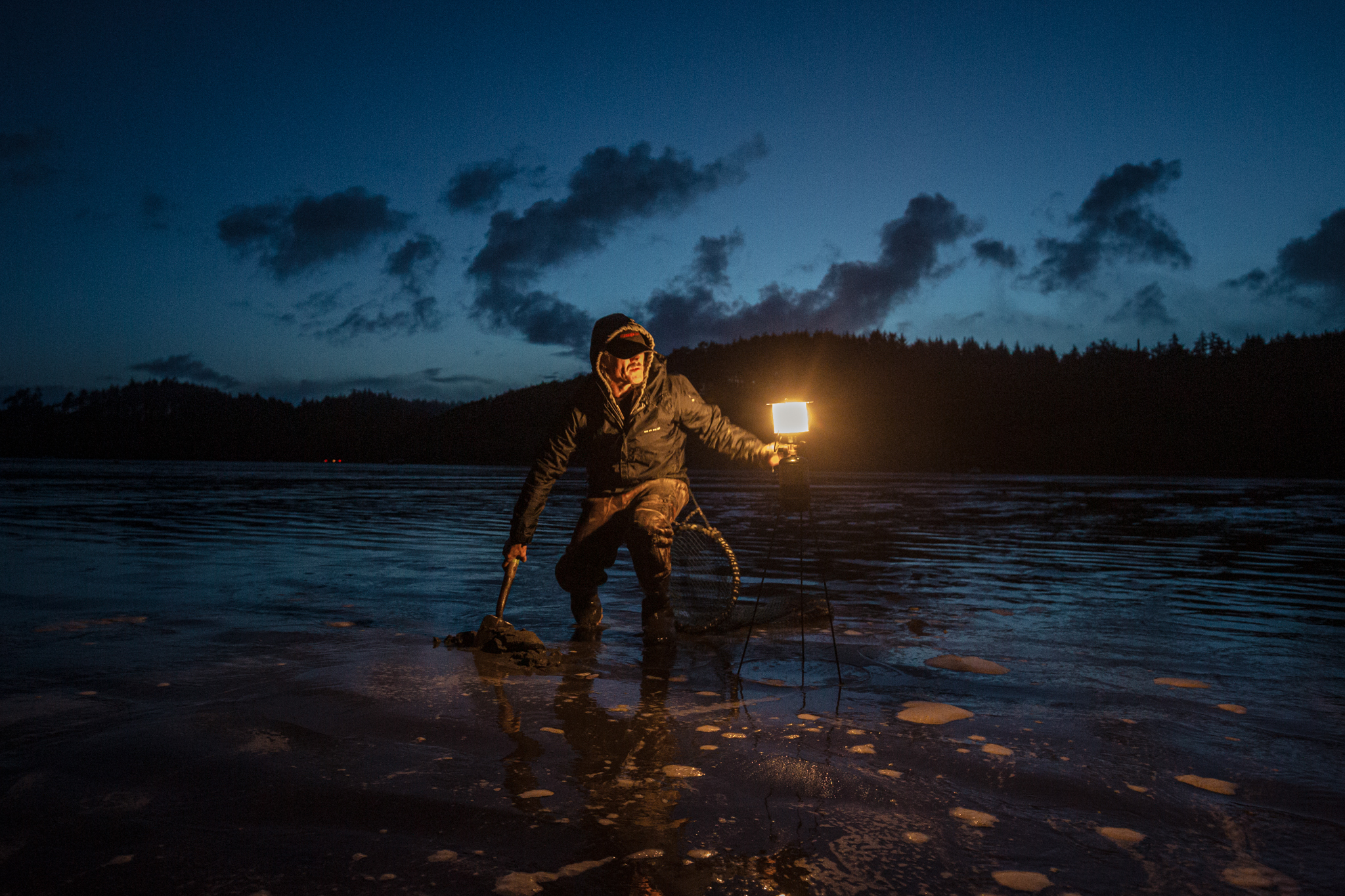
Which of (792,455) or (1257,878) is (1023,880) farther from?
(792,455)

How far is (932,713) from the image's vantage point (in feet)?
13.3

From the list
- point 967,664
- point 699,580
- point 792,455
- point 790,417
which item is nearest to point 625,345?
point 790,417

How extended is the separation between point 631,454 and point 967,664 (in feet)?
8.58

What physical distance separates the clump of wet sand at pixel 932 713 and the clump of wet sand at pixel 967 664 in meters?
0.85

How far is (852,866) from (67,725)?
3.65 m

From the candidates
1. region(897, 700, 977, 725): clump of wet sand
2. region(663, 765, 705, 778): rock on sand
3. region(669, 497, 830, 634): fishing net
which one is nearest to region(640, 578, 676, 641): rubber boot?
region(669, 497, 830, 634): fishing net

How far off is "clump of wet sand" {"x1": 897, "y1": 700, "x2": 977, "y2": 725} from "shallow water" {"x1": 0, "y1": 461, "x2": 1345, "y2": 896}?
3.4 inches

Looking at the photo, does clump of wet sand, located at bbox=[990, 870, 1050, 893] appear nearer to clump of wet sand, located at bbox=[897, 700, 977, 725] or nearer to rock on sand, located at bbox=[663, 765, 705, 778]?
rock on sand, located at bbox=[663, 765, 705, 778]

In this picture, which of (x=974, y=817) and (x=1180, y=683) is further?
(x=1180, y=683)

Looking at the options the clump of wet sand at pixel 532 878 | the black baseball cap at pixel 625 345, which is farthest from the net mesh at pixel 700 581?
the clump of wet sand at pixel 532 878

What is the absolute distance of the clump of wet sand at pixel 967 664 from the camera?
4973 millimetres

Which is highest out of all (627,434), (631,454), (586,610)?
(627,434)

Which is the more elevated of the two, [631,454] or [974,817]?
[631,454]

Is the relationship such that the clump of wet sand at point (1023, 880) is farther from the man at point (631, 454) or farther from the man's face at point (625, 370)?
the man's face at point (625, 370)
